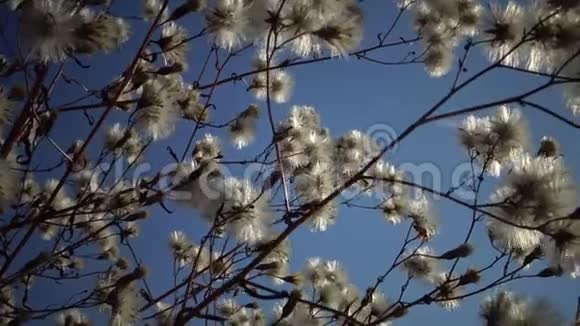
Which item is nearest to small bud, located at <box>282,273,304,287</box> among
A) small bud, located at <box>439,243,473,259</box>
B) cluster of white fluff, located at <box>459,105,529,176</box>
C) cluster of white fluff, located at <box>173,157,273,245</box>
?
cluster of white fluff, located at <box>173,157,273,245</box>

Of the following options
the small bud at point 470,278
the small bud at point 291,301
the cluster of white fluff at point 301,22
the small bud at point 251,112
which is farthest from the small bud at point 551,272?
the small bud at point 251,112

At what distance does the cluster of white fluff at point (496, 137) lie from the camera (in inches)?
45.7

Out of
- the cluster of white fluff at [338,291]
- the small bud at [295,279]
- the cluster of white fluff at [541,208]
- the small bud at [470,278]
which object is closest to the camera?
the cluster of white fluff at [541,208]

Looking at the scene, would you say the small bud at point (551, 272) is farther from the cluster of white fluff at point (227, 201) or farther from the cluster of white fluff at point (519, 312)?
the cluster of white fluff at point (227, 201)

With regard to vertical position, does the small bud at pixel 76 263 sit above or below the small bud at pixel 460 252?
above

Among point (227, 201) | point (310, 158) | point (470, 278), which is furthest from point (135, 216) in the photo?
point (470, 278)

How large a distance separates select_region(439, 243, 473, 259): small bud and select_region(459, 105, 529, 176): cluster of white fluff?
0.18 metres

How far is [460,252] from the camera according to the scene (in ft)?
3.74

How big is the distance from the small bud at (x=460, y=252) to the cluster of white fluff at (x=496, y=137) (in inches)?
7.1

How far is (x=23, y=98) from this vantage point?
4.64 ft

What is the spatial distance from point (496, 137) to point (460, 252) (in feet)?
0.85

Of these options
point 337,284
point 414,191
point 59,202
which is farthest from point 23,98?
point 414,191

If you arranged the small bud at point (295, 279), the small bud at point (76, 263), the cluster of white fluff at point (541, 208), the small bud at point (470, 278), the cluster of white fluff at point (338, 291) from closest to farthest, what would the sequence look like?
the cluster of white fluff at point (541, 208)
the small bud at point (470, 278)
the small bud at point (295, 279)
the cluster of white fluff at point (338, 291)
the small bud at point (76, 263)

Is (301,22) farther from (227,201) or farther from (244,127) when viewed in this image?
(244,127)
